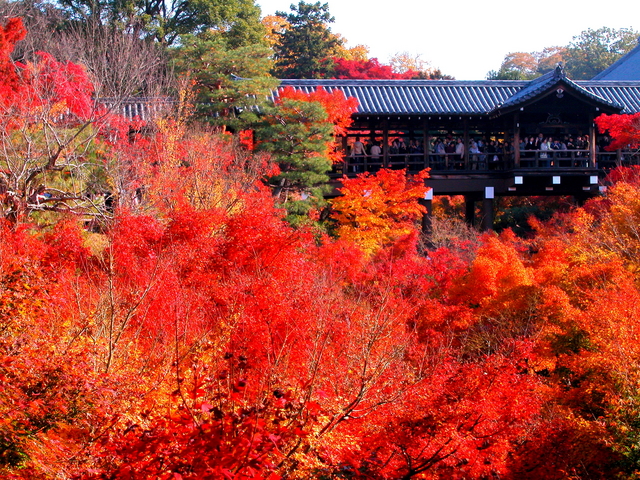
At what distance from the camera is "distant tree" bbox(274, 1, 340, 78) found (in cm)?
3575

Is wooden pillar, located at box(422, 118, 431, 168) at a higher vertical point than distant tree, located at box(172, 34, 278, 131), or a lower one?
lower

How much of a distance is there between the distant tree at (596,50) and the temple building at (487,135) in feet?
82.9

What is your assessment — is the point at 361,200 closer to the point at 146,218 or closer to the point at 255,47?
the point at 255,47

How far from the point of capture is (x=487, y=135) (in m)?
26.7

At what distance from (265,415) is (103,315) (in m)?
4.03

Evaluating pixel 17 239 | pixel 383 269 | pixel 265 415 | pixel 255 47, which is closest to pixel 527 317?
pixel 383 269

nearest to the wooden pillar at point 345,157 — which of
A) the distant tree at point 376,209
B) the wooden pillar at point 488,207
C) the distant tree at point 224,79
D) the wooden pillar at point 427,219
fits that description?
the distant tree at point 376,209

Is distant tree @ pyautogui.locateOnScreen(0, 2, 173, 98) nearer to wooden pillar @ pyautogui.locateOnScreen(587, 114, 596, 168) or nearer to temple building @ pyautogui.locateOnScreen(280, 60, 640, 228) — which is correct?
temple building @ pyautogui.locateOnScreen(280, 60, 640, 228)

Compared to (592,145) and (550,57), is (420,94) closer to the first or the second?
(592,145)

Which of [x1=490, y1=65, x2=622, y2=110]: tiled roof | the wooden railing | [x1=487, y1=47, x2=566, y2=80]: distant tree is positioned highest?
[x1=487, y1=47, x2=566, y2=80]: distant tree

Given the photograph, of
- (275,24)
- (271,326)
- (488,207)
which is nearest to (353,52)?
(275,24)

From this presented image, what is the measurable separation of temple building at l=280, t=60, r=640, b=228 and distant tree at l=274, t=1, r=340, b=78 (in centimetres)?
977

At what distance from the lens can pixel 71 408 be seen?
22.1ft

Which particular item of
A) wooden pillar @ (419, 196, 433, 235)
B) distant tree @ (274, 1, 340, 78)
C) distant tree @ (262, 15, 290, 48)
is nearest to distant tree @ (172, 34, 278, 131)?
wooden pillar @ (419, 196, 433, 235)
